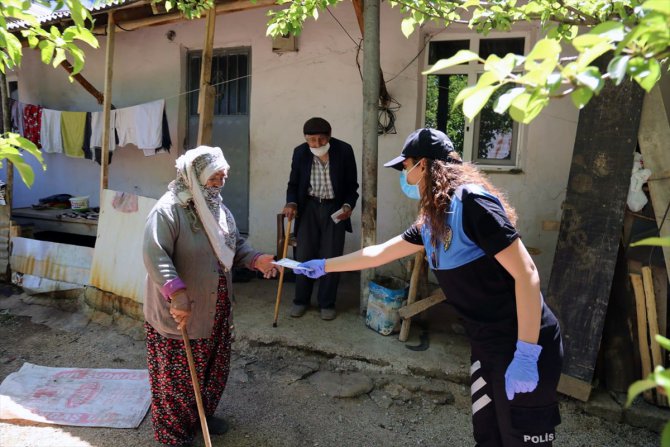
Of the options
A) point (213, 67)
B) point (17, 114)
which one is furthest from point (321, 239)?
point (17, 114)

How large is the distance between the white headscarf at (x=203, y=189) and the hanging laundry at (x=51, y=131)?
5443 mm

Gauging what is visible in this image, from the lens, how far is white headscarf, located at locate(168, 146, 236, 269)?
2.69 metres

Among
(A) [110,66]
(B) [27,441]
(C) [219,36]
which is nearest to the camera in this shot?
(B) [27,441]

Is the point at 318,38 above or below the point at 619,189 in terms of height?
above

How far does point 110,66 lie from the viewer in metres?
5.41

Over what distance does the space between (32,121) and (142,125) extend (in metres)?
2.11

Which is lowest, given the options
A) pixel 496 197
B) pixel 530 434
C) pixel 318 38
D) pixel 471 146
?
pixel 530 434

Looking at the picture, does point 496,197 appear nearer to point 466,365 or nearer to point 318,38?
point 466,365

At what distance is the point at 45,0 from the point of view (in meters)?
1.88

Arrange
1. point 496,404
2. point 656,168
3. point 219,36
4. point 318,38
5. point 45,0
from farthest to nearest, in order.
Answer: point 219,36 → point 318,38 → point 656,168 → point 496,404 → point 45,0

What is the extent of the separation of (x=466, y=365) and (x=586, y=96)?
3.14 meters

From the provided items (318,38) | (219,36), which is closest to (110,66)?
(219,36)

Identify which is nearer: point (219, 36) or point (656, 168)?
point (656, 168)

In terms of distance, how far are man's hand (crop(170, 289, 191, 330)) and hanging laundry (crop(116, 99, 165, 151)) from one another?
4.30 metres
